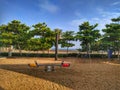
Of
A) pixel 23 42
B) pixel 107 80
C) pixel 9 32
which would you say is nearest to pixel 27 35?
pixel 23 42

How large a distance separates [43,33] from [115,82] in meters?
13.5

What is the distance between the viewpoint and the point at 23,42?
62.0 ft

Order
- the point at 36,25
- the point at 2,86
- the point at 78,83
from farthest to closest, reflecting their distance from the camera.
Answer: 1. the point at 36,25
2. the point at 78,83
3. the point at 2,86

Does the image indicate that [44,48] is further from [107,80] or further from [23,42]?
[107,80]

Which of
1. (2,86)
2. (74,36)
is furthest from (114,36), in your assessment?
(2,86)

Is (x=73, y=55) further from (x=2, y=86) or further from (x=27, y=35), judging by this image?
(x=2, y=86)

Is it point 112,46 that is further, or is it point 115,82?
point 112,46

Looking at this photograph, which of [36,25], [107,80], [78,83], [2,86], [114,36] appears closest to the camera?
[2,86]

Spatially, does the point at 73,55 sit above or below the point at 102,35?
below

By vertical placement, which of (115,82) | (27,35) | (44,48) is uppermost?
(27,35)

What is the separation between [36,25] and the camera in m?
18.3

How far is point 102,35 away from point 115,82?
11841mm

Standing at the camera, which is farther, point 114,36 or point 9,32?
point 9,32

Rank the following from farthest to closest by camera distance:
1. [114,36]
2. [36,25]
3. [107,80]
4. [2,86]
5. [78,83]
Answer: [36,25] < [114,36] < [107,80] < [78,83] < [2,86]
